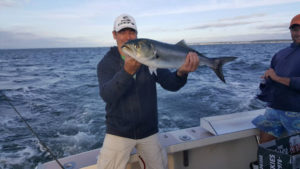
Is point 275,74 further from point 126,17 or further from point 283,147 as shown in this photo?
point 126,17

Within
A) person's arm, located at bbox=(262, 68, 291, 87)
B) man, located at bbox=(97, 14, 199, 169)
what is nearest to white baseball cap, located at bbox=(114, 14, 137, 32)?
man, located at bbox=(97, 14, 199, 169)

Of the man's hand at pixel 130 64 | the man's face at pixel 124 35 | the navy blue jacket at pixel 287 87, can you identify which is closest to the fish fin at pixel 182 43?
the man's face at pixel 124 35

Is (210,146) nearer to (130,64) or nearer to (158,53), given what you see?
(158,53)

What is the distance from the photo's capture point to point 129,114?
2455 mm

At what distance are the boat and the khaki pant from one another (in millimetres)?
175

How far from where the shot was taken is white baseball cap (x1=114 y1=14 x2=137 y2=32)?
2.49 m

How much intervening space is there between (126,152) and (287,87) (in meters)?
2.26

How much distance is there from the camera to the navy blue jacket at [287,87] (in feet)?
9.89

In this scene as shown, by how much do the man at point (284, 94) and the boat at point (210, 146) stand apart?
278 mm

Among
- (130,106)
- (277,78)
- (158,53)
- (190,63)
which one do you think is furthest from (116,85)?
(277,78)

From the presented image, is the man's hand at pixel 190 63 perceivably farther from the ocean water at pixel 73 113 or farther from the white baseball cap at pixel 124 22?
the ocean water at pixel 73 113

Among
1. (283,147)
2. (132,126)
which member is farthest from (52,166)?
(283,147)

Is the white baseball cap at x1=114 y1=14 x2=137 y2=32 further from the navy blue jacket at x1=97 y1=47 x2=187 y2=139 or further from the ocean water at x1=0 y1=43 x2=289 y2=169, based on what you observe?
the ocean water at x1=0 y1=43 x2=289 y2=169

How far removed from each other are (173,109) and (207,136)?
6.45 m
